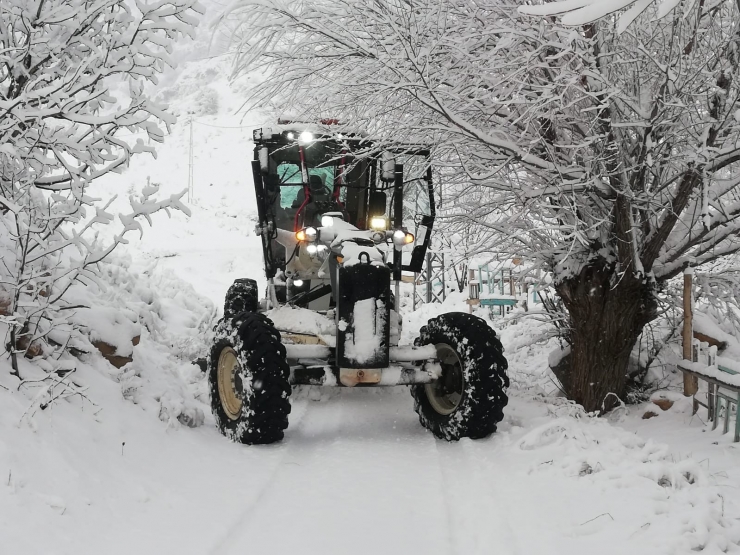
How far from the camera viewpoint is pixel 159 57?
4195mm

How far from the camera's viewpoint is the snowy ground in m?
3.07

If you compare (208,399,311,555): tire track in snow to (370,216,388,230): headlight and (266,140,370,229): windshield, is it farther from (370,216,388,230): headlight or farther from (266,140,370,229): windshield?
(266,140,370,229): windshield

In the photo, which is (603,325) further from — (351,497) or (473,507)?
(351,497)

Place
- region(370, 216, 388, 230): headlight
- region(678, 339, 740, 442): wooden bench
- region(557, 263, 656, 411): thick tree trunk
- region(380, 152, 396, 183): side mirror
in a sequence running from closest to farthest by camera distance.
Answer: region(678, 339, 740, 442): wooden bench
region(557, 263, 656, 411): thick tree trunk
region(380, 152, 396, 183): side mirror
region(370, 216, 388, 230): headlight

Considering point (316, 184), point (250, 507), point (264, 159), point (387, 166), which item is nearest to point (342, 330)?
point (250, 507)

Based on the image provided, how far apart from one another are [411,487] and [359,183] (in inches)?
146

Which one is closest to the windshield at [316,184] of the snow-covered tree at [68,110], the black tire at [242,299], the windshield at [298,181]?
the windshield at [298,181]

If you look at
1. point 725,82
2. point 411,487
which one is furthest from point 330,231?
point 725,82

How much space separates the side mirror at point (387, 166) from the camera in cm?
604

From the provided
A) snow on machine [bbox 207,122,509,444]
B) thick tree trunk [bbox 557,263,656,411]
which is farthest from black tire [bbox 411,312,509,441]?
thick tree trunk [bbox 557,263,656,411]

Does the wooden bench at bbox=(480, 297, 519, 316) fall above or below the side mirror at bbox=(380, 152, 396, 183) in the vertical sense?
below

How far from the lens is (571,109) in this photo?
5363 mm

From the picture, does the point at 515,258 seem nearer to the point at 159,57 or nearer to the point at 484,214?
the point at 484,214

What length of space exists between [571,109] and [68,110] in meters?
3.72
